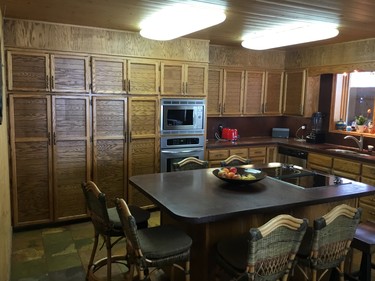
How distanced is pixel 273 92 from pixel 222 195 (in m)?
3.57

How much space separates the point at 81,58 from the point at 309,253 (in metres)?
3.18

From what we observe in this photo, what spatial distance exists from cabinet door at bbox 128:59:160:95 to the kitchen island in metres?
1.68

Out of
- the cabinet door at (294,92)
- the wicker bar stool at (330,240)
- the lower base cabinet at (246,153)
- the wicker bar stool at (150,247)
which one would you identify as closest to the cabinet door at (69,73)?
the lower base cabinet at (246,153)

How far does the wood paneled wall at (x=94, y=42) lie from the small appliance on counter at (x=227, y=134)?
Result: 134cm

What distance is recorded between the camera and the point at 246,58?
5.36 meters

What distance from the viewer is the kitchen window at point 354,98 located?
189 inches

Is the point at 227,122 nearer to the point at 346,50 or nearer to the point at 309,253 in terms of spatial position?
the point at 346,50

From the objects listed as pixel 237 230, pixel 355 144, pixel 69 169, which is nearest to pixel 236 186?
pixel 237 230

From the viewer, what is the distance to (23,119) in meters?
3.74

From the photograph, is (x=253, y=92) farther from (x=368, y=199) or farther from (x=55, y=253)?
(x=55, y=253)

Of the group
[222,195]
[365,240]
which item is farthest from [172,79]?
[365,240]

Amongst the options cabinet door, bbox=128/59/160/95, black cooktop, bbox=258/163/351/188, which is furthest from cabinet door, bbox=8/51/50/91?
black cooktop, bbox=258/163/351/188

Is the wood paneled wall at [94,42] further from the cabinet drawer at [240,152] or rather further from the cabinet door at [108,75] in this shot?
the cabinet drawer at [240,152]

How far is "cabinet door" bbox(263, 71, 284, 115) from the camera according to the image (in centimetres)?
558
